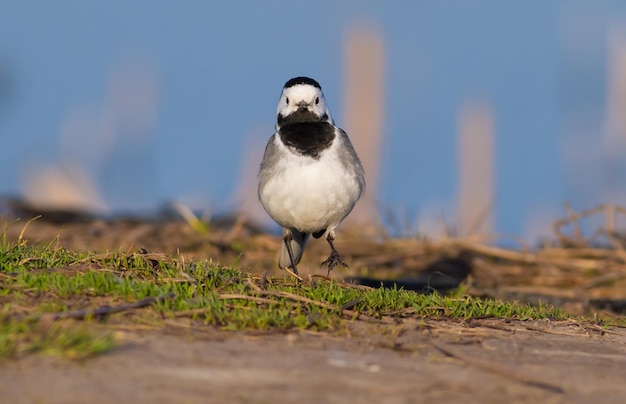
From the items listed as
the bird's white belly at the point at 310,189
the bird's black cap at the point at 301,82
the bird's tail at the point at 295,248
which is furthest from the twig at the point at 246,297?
the bird's tail at the point at 295,248

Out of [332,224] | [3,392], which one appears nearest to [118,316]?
[3,392]

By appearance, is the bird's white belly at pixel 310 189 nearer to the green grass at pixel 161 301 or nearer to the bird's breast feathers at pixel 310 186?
the bird's breast feathers at pixel 310 186

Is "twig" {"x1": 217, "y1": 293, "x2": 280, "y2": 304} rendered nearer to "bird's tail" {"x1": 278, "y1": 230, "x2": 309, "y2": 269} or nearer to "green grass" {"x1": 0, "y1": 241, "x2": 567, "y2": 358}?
"green grass" {"x1": 0, "y1": 241, "x2": 567, "y2": 358}

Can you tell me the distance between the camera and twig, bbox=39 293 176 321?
4312 millimetres

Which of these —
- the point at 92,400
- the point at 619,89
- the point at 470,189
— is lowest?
the point at 92,400

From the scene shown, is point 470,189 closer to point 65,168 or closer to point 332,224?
point 65,168

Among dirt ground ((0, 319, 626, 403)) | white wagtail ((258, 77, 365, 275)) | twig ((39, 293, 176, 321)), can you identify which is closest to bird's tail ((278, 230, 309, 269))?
white wagtail ((258, 77, 365, 275))

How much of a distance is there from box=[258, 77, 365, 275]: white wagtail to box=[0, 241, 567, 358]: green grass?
96 centimetres

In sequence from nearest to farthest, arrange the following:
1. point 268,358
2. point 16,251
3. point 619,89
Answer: point 268,358, point 16,251, point 619,89

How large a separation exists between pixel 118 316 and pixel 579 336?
2.59 meters

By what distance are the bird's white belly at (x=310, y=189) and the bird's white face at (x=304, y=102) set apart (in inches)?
17.9

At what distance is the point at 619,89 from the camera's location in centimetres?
1731

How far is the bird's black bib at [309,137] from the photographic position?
6.94 meters

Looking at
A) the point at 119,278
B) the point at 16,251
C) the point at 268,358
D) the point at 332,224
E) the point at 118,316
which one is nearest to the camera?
the point at 268,358
